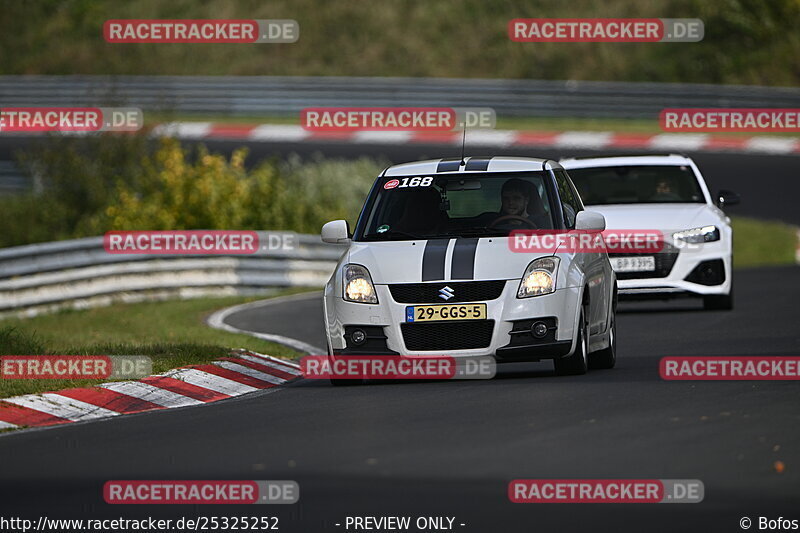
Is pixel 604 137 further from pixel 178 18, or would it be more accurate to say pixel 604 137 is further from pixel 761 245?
pixel 178 18

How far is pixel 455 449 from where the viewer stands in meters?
8.57

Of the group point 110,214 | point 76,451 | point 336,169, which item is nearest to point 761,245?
point 336,169

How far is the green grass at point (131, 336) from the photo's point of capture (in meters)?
13.4

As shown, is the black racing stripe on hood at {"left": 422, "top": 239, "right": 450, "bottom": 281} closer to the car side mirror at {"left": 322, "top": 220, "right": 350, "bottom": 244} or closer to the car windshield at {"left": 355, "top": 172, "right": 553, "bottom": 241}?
the car windshield at {"left": 355, "top": 172, "right": 553, "bottom": 241}

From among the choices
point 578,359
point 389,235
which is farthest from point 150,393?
point 578,359

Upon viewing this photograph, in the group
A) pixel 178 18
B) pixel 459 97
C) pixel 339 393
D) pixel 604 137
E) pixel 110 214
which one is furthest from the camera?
pixel 178 18

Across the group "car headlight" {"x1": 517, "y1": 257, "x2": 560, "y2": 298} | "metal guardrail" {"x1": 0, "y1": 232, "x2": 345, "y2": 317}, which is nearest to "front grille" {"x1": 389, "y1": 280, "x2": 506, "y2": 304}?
"car headlight" {"x1": 517, "y1": 257, "x2": 560, "y2": 298}

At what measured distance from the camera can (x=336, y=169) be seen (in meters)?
30.1

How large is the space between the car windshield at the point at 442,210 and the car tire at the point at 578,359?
866mm

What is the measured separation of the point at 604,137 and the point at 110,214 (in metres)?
11.8

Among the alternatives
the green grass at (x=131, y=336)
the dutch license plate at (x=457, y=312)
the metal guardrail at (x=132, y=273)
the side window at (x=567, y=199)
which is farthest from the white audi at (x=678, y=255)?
the metal guardrail at (x=132, y=273)

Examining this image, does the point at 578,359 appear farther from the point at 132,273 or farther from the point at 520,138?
the point at 520,138

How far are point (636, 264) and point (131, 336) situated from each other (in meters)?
5.33

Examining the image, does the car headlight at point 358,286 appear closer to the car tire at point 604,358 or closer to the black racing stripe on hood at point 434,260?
the black racing stripe on hood at point 434,260
